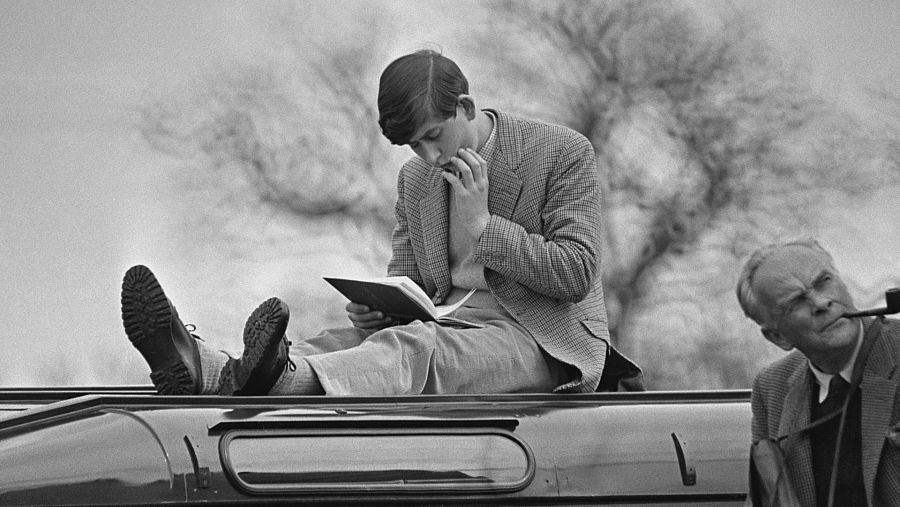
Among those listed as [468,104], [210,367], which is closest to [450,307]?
[468,104]

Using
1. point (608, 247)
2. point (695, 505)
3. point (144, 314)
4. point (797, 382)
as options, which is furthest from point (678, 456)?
point (608, 247)

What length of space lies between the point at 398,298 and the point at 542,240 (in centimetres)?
34

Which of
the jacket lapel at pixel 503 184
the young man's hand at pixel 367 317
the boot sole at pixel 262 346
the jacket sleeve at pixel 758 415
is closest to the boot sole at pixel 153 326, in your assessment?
the boot sole at pixel 262 346

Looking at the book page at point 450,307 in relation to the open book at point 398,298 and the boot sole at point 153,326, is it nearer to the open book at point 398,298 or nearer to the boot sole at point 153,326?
the open book at point 398,298

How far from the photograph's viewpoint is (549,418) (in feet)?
9.69

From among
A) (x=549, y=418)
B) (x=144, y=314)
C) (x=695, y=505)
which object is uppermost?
(x=144, y=314)

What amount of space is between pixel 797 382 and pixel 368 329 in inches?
53.0

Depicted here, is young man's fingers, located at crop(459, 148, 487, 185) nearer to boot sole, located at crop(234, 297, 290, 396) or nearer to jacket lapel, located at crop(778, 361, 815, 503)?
boot sole, located at crop(234, 297, 290, 396)

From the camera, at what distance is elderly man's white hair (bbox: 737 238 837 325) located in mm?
2309

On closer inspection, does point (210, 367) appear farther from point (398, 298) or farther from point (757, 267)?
point (757, 267)

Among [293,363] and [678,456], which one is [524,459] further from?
[293,363]

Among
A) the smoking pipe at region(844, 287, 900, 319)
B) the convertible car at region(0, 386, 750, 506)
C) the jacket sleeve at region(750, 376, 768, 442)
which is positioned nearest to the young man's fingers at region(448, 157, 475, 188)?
the convertible car at region(0, 386, 750, 506)

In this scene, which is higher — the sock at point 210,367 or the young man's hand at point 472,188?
the young man's hand at point 472,188

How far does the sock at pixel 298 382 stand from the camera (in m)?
3.05
